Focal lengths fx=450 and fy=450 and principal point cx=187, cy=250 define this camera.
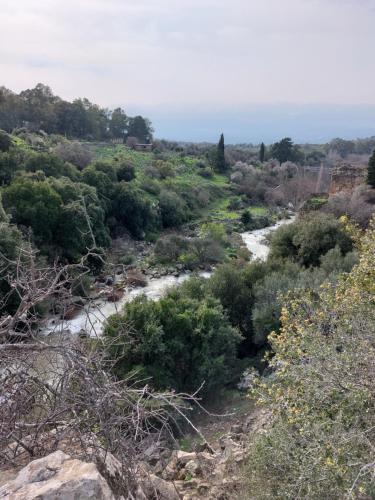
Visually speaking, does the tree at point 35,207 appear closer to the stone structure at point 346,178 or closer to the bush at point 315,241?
the bush at point 315,241

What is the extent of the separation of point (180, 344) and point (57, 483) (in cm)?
818

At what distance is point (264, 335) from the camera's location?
1194 cm

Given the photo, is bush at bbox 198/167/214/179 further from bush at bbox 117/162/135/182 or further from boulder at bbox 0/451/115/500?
boulder at bbox 0/451/115/500

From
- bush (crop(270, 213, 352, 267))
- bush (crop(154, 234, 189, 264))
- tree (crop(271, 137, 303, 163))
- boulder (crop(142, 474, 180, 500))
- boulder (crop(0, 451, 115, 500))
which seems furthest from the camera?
tree (crop(271, 137, 303, 163))

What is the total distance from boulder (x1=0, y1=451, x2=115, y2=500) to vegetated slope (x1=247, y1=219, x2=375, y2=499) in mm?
2409

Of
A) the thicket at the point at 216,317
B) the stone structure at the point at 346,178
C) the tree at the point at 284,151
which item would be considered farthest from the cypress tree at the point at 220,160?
the thicket at the point at 216,317

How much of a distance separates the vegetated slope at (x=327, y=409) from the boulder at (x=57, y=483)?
2409 mm

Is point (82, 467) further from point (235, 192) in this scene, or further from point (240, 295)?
point (235, 192)

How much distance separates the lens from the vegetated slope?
4.39 metres

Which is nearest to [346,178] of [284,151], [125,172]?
[125,172]

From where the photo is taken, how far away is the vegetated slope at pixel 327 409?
4.39m

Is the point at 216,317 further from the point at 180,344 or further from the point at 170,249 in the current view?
the point at 170,249

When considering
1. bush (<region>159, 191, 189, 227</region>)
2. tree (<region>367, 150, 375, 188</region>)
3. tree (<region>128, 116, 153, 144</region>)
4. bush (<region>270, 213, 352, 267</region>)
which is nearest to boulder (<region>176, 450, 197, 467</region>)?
bush (<region>270, 213, 352, 267</region>)

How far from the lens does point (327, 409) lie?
5012 mm
